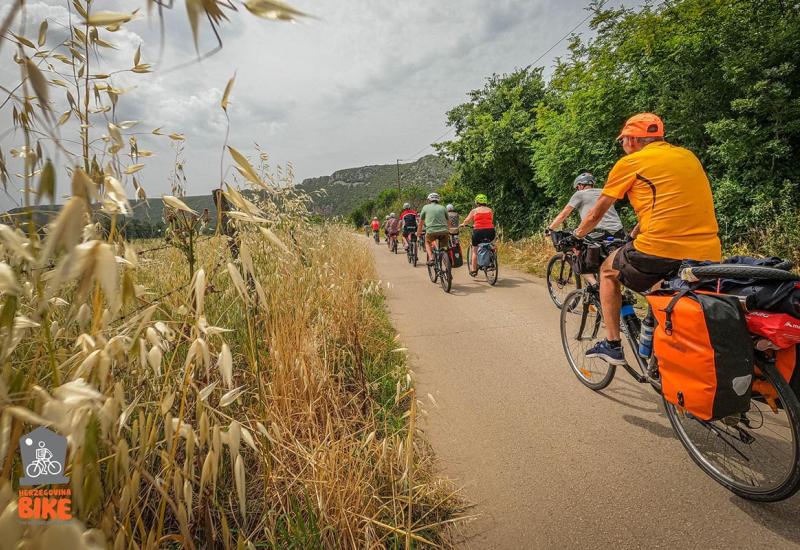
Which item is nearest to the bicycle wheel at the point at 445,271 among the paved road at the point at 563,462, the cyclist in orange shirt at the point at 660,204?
the paved road at the point at 563,462

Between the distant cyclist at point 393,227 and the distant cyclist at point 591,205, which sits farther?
the distant cyclist at point 393,227

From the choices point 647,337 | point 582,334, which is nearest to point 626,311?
point 647,337

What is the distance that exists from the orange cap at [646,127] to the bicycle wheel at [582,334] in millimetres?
1527

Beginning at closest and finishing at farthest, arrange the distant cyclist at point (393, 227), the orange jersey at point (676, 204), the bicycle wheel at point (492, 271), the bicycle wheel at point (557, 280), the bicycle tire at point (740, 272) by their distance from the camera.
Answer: the bicycle tire at point (740, 272) < the orange jersey at point (676, 204) < the bicycle wheel at point (557, 280) < the bicycle wheel at point (492, 271) < the distant cyclist at point (393, 227)

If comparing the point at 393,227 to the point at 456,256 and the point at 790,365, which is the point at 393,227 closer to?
the point at 456,256

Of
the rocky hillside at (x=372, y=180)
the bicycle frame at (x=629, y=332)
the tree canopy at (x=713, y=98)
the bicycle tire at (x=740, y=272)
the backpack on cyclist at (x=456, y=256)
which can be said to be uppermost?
the rocky hillside at (x=372, y=180)

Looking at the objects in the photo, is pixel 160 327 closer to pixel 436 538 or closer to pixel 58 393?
pixel 58 393

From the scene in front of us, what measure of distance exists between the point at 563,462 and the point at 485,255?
18.6 ft

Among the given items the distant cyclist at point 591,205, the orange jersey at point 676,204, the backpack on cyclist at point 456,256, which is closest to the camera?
the orange jersey at point 676,204

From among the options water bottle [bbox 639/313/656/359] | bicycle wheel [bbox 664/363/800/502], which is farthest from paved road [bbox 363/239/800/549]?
water bottle [bbox 639/313/656/359]

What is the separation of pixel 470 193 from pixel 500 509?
15701 mm

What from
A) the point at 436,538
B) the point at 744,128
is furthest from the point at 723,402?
the point at 744,128

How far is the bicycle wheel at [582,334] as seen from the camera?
348cm

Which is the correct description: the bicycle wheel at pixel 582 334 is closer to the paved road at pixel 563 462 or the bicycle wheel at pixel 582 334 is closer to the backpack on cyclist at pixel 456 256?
the paved road at pixel 563 462
